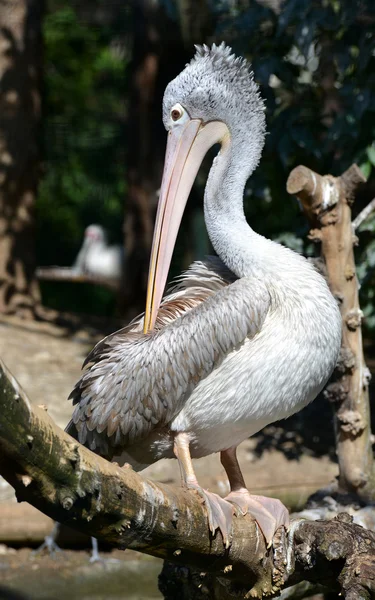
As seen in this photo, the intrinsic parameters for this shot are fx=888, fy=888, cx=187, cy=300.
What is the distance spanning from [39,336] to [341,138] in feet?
11.6

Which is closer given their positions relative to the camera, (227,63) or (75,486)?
(75,486)

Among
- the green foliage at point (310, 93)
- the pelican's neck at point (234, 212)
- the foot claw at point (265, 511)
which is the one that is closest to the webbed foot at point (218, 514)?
the foot claw at point (265, 511)

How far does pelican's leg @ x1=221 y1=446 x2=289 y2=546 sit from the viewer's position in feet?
10.4

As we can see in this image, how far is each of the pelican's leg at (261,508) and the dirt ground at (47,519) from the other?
1324mm

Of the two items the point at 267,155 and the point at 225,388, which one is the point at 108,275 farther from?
the point at 225,388

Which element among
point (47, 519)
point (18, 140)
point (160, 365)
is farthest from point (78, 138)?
point (160, 365)

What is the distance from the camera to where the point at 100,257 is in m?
10.5

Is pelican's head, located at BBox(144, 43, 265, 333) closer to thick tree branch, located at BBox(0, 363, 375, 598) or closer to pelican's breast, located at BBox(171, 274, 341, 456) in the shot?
Answer: pelican's breast, located at BBox(171, 274, 341, 456)

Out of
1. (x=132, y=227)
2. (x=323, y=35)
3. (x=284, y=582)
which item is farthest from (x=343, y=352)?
(x=132, y=227)

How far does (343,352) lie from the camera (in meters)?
4.12

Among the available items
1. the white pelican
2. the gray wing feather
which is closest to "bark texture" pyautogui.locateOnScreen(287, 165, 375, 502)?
the gray wing feather

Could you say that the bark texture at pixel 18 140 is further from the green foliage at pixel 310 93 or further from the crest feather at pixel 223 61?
the crest feather at pixel 223 61

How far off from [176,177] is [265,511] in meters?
1.45

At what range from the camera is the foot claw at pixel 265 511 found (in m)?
3.17
